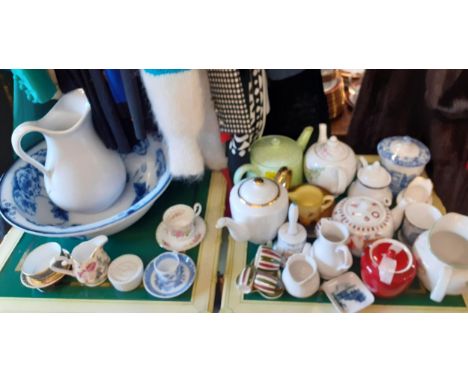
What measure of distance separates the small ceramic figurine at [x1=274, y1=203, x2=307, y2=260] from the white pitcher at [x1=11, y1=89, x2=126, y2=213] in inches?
15.7

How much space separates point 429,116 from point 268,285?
0.57 metres

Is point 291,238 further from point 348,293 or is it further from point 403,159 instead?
point 403,159

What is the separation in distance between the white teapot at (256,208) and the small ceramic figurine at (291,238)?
0.07 ft

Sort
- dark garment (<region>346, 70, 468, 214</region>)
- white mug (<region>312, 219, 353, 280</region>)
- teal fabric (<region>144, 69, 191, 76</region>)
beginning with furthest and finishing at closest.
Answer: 1. dark garment (<region>346, 70, 468, 214</region>)
2. white mug (<region>312, 219, 353, 280</region>)
3. teal fabric (<region>144, 69, 191, 76</region>)

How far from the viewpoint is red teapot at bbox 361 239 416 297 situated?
0.72 meters

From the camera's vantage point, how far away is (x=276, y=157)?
0.89 meters

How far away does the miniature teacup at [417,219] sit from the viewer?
2.64ft

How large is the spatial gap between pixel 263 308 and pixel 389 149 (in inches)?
18.5

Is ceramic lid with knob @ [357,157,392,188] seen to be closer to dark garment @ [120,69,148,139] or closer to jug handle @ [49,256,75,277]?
dark garment @ [120,69,148,139]

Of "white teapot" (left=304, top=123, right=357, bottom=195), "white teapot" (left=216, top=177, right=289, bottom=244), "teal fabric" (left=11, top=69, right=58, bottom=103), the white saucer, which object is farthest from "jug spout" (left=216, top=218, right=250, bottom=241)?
"teal fabric" (left=11, top=69, right=58, bottom=103)

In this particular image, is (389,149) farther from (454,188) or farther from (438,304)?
(438,304)

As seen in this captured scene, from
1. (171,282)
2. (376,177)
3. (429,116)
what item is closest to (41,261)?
(171,282)

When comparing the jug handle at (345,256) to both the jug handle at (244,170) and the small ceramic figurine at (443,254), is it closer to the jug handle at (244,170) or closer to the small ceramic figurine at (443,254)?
the small ceramic figurine at (443,254)

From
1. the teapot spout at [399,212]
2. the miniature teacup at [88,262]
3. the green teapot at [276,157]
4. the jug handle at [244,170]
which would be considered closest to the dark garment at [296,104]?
the green teapot at [276,157]
